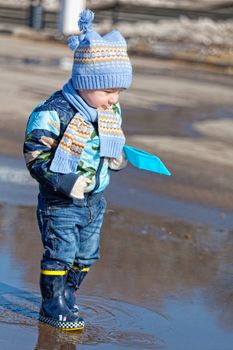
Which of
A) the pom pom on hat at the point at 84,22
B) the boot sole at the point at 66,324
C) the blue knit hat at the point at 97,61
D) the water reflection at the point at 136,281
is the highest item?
the pom pom on hat at the point at 84,22

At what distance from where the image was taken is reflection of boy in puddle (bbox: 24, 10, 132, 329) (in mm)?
4410

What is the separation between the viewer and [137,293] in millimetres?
5246

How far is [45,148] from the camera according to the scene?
4.41 m

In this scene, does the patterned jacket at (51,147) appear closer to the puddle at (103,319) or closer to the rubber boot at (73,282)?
the rubber boot at (73,282)

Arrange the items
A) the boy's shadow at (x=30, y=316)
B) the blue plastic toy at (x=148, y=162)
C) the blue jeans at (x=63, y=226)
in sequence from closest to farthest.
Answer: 1. the boy's shadow at (x=30, y=316)
2. the blue jeans at (x=63, y=226)
3. the blue plastic toy at (x=148, y=162)

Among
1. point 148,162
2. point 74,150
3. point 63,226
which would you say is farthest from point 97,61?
point 63,226

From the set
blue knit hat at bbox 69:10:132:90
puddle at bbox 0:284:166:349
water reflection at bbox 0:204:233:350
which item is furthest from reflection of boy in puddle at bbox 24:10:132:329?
water reflection at bbox 0:204:233:350

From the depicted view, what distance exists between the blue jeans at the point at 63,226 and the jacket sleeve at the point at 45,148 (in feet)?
0.44

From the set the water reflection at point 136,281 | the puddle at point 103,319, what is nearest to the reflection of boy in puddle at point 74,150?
the puddle at point 103,319

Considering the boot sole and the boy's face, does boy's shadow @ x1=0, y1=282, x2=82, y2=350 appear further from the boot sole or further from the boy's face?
the boy's face

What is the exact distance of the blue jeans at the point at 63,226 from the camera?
4.46 meters

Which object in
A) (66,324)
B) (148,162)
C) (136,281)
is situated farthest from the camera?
(136,281)

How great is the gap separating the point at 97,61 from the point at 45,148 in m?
0.48

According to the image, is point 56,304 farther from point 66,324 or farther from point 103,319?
point 103,319
